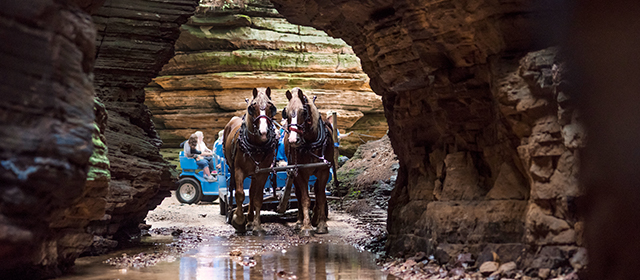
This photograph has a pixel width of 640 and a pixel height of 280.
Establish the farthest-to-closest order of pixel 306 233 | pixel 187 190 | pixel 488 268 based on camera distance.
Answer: pixel 187 190, pixel 306 233, pixel 488 268

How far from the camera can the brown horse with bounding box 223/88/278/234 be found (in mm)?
9008

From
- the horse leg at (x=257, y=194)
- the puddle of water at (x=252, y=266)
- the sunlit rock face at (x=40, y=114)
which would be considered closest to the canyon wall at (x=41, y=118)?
the sunlit rock face at (x=40, y=114)

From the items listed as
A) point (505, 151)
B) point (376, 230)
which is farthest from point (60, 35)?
point (376, 230)

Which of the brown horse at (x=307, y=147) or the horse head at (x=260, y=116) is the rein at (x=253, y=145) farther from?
the brown horse at (x=307, y=147)

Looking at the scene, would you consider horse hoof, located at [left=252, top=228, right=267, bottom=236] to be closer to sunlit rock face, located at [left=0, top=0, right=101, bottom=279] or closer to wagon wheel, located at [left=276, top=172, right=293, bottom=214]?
wagon wheel, located at [left=276, top=172, right=293, bottom=214]

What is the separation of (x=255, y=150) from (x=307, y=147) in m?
0.97

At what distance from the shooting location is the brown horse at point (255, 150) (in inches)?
355

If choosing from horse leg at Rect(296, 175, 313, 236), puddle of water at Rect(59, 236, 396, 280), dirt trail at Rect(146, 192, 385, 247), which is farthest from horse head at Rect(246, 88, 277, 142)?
puddle of water at Rect(59, 236, 396, 280)

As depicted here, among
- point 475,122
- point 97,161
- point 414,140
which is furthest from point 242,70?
point 97,161

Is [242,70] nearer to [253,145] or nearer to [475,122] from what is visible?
[253,145]

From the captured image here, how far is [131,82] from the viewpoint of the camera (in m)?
7.29

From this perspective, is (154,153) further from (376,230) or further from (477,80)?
(477,80)

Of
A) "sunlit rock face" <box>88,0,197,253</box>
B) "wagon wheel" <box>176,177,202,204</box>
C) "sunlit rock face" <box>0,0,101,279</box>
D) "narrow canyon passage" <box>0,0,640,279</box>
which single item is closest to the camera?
"sunlit rock face" <box>0,0,101,279</box>

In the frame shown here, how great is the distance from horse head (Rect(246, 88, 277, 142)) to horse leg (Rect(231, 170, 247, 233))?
94 cm
